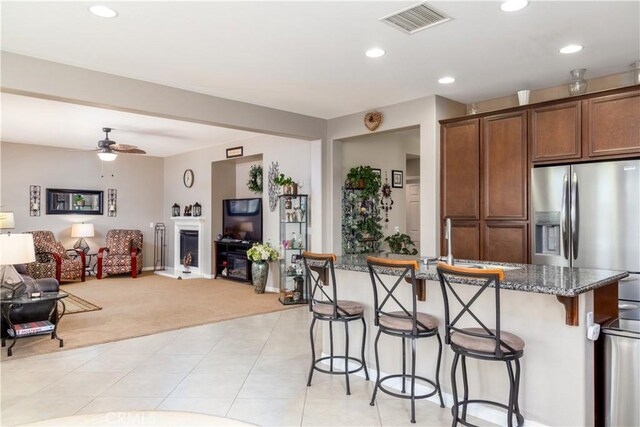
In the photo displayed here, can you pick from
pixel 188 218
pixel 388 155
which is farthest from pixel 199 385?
pixel 188 218

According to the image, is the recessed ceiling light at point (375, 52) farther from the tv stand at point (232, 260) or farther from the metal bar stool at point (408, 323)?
the tv stand at point (232, 260)

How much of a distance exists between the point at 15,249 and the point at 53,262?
14.0ft

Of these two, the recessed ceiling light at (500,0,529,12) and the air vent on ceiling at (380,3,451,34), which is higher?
the air vent on ceiling at (380,3,451,34)

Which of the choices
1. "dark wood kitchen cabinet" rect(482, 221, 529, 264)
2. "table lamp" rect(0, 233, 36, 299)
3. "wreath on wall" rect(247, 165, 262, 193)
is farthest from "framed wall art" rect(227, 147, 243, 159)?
"dark wood kitchen cabinet" rect(482, 221, 529, 264)

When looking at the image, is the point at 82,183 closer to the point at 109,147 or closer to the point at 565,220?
the point at 109,147

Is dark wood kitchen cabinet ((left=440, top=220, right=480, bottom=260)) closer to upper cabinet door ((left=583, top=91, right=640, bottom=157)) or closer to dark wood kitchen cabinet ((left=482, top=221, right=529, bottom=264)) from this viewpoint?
dark wood kitchen cabinet ((left=482, top=221, right=529, bottom=264))

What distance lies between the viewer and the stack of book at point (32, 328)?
408 centimetres

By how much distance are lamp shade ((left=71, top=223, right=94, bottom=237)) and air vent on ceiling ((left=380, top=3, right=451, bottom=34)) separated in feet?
25.9

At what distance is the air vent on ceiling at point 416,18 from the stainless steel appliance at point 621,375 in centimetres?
225

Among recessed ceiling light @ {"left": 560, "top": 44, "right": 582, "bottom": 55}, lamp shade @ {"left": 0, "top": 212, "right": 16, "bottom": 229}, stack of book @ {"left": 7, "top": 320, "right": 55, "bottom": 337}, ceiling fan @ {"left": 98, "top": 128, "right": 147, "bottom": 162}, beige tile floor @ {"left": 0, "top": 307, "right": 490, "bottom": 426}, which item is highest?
recessed ceiling light @ {"left": 560, "top": 44, "right": 582, "bottom": 55}

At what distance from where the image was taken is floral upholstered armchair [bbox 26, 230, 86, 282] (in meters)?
7.30

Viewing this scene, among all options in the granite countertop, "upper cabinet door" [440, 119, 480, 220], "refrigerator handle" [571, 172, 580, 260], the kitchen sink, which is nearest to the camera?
the granite countertop

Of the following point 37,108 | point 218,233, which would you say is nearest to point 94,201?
point 218,233

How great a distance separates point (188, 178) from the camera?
30.5ft
